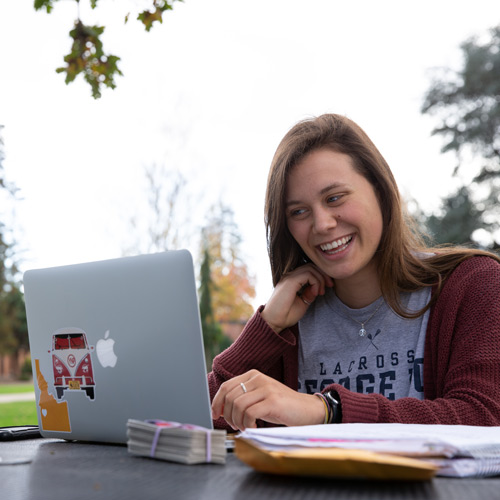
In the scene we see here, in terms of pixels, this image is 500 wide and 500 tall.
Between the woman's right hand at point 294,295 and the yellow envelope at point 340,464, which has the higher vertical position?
the woman's right hand at point 294,295

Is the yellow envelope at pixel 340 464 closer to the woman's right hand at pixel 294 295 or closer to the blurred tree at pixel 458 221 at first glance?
the woman's right hand at pixel 294 295

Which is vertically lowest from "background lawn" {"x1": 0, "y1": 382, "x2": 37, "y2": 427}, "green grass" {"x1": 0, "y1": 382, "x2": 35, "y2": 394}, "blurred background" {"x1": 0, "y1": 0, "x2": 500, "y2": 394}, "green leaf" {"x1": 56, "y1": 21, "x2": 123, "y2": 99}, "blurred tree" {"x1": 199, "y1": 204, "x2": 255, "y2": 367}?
"green grass" {"x1": 0, "y1": 382, "x2": 35, "y2": 394}

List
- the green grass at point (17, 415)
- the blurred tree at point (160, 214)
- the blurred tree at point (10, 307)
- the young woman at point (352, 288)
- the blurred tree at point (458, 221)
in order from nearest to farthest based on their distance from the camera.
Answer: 1. the young woman at point (352, 288)
2. the green grass at point (17, 415)
3. the blurred tree at point (458, 221)
4. the blurred tree at point (10, 307)
5. the blurred tree at point (160, 214)

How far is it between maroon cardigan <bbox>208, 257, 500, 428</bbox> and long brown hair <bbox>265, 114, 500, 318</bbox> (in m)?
0.10

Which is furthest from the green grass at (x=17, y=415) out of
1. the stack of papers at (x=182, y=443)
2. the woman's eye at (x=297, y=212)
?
the stack of papers at (x=182, y=443)

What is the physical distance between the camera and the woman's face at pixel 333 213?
1807 mm

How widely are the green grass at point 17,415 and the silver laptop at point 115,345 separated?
5.38 metres

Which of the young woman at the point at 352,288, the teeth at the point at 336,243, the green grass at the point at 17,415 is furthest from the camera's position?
the green grass at the point at 17,415

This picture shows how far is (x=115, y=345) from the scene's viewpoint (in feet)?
3.85

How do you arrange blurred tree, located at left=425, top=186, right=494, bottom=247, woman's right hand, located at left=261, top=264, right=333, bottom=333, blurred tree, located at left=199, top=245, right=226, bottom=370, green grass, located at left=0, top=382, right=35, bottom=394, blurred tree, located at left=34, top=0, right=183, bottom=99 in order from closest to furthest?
woman's right hand, located at left=261, top=264, right=333, bottom=333 < blurred tree, located at left=34, top=0, right=183, bottom=99 < green grass, located at left=0, top=382, right=35, bottom=394 < blurred tree, located at left=199, top=245, right=226, bottom=370 < blurred tree, located at left=425, top=186, right=494, bottom=247

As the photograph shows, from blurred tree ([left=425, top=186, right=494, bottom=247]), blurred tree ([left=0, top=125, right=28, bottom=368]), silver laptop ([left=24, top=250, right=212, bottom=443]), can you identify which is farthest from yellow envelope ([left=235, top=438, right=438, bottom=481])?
blurred tree ([left=0, top=125, right=28, bottom=368])

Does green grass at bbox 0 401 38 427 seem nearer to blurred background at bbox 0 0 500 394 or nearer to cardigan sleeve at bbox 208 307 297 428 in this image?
blurred background at bbox 0 0 500 394

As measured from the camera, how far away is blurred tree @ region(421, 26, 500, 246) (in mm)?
14172

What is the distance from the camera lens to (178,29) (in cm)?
1534
